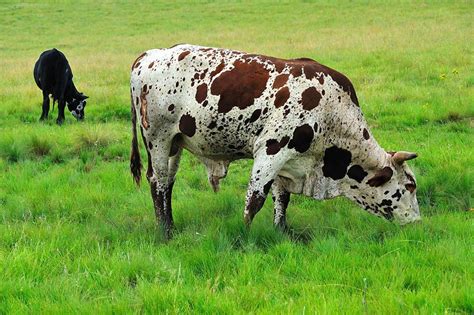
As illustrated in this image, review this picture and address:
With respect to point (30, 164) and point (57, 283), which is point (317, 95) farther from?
point (30, 164)

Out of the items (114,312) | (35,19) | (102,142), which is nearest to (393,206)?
(114,312)

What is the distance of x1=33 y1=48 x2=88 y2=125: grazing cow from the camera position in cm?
1320

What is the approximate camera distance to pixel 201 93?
19.6 ft

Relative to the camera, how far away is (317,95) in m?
5.67

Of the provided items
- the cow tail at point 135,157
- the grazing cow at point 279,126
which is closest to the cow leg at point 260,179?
the grazing cow at point 279,126

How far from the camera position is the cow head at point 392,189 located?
5867 mm

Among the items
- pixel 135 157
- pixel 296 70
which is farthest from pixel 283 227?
pixel 135 157

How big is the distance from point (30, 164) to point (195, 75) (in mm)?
3985

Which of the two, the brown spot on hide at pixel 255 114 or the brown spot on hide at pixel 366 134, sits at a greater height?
the brown spot on hide at pixel 255 114

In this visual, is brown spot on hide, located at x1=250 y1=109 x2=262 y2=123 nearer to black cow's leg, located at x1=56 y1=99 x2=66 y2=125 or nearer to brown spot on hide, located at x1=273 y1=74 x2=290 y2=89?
brown spot on hide, located at x1=273 y1=74 x2=290 y2=89

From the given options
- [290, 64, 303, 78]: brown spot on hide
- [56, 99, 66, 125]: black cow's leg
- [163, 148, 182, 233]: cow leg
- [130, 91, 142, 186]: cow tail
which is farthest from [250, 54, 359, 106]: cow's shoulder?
[56, 99, 66, 125]: black cow's leg

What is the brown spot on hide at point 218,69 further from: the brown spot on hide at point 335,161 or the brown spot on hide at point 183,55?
the brown spot on hide at point 335,161

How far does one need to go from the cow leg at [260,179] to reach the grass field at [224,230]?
0.25 m

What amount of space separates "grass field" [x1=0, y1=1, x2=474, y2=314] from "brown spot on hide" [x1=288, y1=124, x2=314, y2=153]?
887 mm
